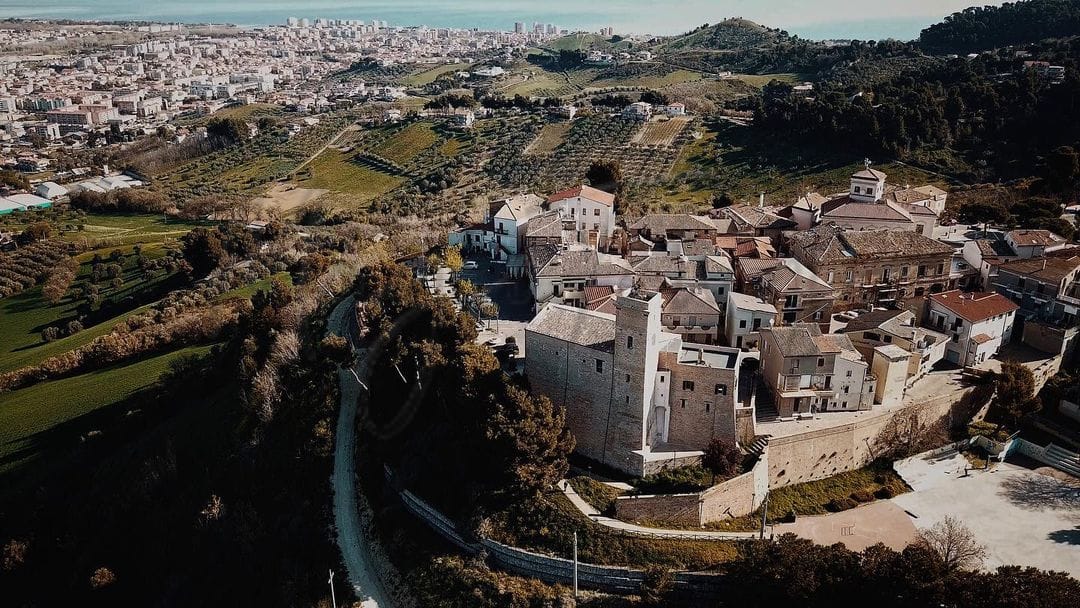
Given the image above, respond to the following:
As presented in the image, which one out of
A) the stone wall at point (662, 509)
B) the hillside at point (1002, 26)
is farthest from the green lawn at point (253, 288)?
the hillside at point (1002, 26)

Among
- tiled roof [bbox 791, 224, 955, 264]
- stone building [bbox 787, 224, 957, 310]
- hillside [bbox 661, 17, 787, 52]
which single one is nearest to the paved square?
stone building [bbox 787, 224, 957, 310]

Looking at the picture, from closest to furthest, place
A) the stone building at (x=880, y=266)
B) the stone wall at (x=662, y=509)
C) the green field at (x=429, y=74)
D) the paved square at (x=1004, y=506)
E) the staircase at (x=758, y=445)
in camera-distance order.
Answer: the paved square at (x=1004, y=506)
the stone wall at (x=662, y=509)
the staircase at (x=758, y=445)
the stone building at (x=880, y=266)
the green field at (x=429, y=74)

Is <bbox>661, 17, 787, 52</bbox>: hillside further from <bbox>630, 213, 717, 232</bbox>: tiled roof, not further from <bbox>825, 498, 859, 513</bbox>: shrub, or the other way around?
<bbox>825, 498, 859, 513</bbox>: shrub

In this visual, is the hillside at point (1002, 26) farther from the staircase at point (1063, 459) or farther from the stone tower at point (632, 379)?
the stone tower at point (632, 379)

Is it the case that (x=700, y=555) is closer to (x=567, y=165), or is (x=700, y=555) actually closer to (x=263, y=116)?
(x=567, y=165)

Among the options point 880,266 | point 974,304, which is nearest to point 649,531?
point 974,304

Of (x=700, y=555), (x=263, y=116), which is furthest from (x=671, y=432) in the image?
(x=263, y=116)
